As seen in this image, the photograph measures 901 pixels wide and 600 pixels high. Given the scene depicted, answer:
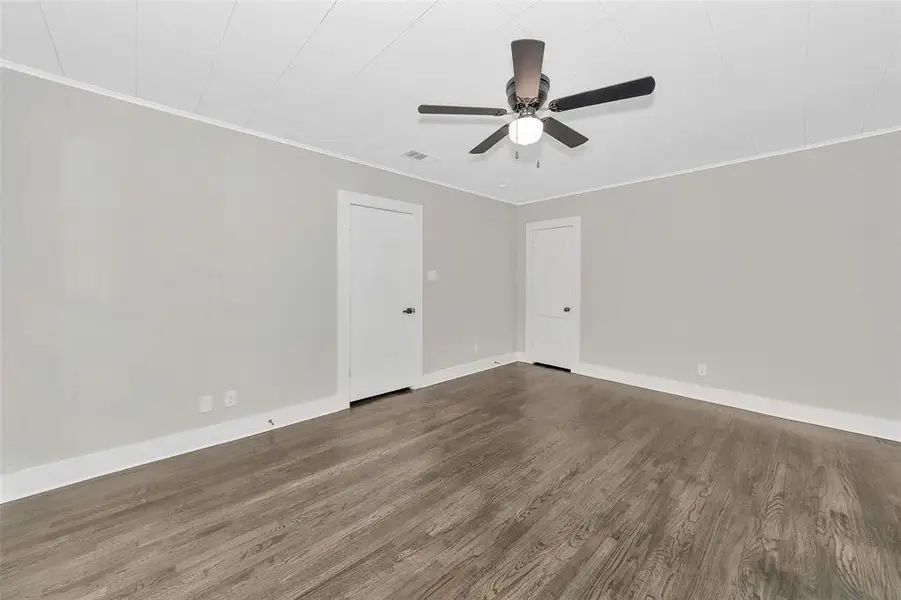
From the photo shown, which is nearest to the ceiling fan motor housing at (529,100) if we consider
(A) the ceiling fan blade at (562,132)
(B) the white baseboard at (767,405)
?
(A) the ceiling fan blade at (562,132)

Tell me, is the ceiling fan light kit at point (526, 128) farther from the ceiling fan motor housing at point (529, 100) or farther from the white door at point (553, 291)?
the white door at point (553, 291)

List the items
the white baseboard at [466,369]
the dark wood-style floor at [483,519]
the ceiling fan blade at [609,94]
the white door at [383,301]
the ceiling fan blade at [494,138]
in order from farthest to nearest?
the white baseboard at [466,369]
the white door at [383,301]
the ceiling fan blade at [494,138]
the ceiling fan blade at [609,94]
the dark wood-style floor at [483,519]

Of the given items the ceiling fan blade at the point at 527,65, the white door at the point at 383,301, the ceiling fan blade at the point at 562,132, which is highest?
the ceiling fan blade at the point at 527,65

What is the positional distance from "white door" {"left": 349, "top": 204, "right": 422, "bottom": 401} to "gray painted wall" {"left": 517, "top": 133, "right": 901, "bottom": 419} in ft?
8.11

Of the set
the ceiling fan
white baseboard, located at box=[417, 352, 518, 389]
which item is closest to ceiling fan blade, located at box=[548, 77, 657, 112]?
the ceiling fan

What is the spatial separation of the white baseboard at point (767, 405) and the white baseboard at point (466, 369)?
1.30 metres

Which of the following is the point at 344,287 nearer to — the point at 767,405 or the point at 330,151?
the point at 330,151

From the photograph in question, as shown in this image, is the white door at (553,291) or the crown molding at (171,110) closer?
the crown molding at (171,110)

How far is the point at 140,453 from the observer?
254 cm

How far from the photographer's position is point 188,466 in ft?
8.29

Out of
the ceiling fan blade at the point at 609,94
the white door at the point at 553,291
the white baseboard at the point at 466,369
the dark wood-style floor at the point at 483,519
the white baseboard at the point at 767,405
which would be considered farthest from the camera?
the white door at the point at 553,291

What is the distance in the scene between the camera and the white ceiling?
1.71m

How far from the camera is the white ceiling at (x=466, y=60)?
1707mm

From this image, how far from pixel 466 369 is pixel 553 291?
1769 mm
